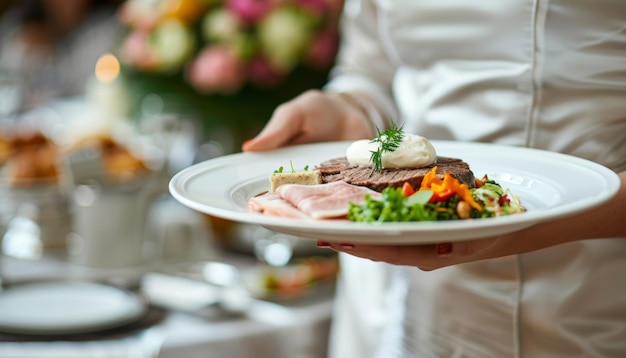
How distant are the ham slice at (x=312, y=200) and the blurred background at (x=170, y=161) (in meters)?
0.74

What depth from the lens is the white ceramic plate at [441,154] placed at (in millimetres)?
865

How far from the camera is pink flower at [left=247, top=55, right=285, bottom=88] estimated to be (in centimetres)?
230

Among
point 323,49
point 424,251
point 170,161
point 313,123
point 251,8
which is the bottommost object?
point 170,161

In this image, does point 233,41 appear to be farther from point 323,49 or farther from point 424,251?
point 424,251

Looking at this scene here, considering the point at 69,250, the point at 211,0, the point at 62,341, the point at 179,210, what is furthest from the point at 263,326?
the point at 211,0

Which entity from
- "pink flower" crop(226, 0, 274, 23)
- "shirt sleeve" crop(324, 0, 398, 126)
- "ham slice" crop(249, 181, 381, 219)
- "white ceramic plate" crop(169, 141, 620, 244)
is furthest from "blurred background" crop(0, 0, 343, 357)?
"ham slice" crop(249, 181, 381, 219)

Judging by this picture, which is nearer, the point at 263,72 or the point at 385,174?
the point at 385,174

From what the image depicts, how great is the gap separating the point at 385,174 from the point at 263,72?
45.7 inches

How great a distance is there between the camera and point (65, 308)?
1.69 meters

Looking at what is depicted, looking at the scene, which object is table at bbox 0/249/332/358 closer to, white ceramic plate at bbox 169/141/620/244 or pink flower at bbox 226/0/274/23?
white ceramic plate at bbox 169/141/620/244

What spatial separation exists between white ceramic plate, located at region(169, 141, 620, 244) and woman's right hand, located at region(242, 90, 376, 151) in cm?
3

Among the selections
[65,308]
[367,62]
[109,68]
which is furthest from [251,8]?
[65,308]

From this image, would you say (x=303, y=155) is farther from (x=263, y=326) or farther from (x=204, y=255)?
(x=204, y=255)

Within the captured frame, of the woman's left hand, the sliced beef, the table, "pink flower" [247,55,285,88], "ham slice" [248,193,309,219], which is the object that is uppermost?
"pink flower" [247,55,285,88]
